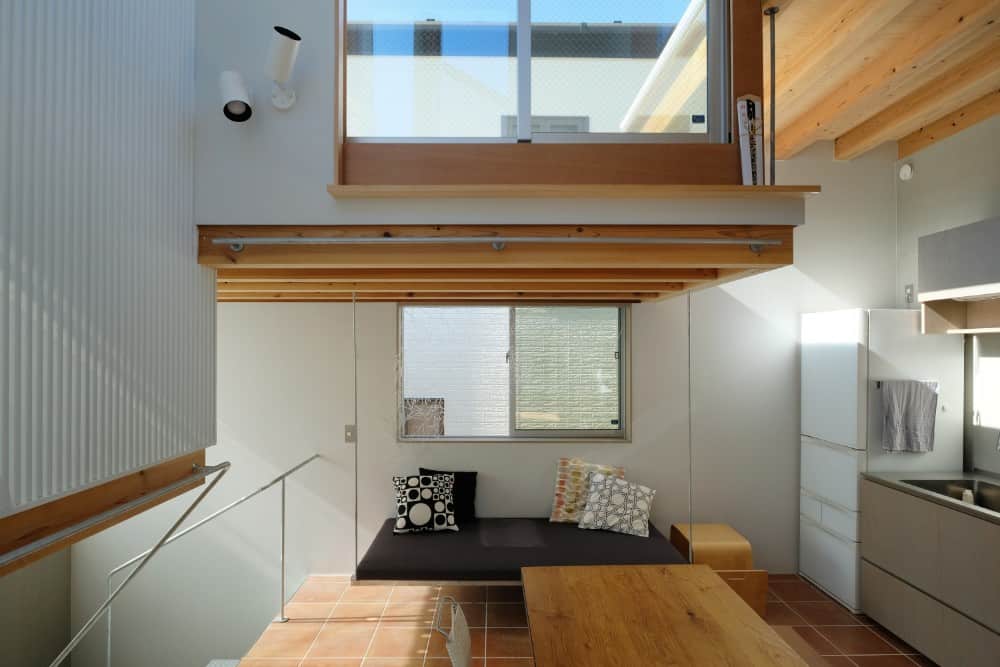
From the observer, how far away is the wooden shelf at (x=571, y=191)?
2281 millimetres

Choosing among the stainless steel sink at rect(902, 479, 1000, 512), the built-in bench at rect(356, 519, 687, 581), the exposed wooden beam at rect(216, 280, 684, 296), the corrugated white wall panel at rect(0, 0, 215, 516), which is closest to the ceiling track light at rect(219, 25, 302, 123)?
the corrugated white wall panel at rect(0, 0, 215, 516)

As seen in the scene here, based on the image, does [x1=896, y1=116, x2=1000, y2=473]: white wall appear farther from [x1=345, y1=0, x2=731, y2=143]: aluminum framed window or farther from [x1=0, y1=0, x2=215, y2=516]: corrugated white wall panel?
[x1=0, y1=0, x2=215, y2=516]: corrugated white wall panel

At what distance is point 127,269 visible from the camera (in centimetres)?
192


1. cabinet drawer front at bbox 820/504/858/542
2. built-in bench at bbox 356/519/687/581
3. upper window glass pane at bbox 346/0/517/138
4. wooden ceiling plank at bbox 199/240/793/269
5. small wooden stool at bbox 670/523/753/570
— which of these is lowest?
small wooden stool at bbox 670/523/753/570

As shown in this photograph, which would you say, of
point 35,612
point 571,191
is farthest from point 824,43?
point 35,612

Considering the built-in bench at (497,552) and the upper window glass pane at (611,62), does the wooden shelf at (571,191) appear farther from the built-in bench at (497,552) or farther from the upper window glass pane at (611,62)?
the built-in bench at (497,552)

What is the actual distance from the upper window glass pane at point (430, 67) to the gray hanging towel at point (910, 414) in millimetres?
3009

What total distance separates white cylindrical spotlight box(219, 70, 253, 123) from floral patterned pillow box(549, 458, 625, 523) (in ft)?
10.7

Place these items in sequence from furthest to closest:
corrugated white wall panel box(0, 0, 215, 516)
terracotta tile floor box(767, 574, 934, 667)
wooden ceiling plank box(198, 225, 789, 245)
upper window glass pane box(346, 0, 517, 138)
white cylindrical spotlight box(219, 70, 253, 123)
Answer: terracotta tile floor box(767, 574, 934, 667), upper window glass pane box(346, 0, 517, 138), wooden ceiling plank box(198, 225, 789, 245), white cylindrical spotlight box(219, 70, 253, 123), corrugated white wall panel box(0, 0, 215, 516)

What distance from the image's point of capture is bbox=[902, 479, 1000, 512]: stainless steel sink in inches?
140

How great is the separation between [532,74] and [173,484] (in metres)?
2.12

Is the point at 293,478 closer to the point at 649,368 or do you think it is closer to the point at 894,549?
the point at 649,368

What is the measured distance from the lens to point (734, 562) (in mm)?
4031

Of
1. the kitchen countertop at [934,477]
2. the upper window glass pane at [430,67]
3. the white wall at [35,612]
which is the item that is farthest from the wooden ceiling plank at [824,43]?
the white wall at [35,612]
